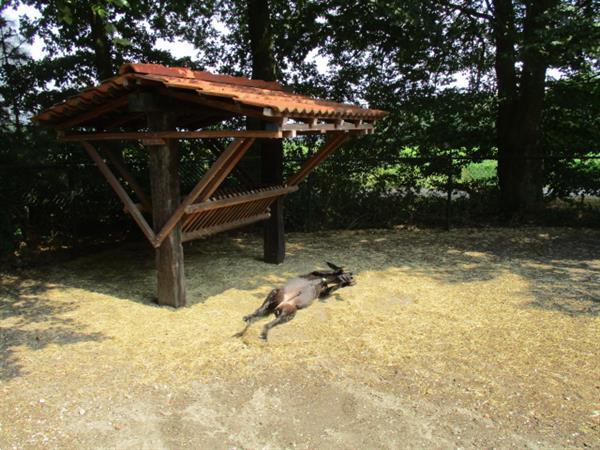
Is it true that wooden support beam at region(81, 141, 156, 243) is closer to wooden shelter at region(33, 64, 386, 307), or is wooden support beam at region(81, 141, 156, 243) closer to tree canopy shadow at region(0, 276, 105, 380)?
wooden shelter at region(33, 64, 386, 307)

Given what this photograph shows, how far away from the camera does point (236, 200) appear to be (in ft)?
18.0

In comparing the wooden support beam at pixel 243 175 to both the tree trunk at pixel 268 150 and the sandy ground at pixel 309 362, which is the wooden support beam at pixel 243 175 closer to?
the tree trunk at pixel 268 150

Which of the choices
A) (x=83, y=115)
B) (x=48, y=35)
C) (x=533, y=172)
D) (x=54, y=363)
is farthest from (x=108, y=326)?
(x=533, y=172)

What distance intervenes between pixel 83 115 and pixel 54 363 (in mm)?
2624

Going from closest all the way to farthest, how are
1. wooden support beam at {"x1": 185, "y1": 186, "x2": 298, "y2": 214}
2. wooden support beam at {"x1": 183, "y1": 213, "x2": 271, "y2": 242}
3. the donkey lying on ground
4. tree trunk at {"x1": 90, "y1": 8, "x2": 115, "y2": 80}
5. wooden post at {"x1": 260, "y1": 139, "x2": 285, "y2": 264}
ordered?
the donkey lying on ground
wooden support beam at {"x1": 185, "y1": 186, "x2": 298, "y2": 214}
wooden support beam at {"x1": 183, "y1": 213, "x2": 271, "y2": 242}
wooden post at {"x1": 260, "y1": 139, "x2": 285, "y2": 264}
tree trunk at {"x1": 90, "y1": 8, "x2": 115, "y2": 80}

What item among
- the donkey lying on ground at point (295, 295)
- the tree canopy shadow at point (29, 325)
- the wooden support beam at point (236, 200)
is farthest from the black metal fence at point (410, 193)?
the donkey lying on ground at point (295, 295)

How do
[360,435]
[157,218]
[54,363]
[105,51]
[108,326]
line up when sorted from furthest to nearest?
1. [105,51]
2. [157,218]
3. [108,326]
4. [54,363]
5. [360,435]

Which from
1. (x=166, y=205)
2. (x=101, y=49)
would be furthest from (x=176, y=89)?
(x=101, y=49)

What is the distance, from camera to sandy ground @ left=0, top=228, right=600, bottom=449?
9.84 ft

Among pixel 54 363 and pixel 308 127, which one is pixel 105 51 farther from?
pixel 54 363

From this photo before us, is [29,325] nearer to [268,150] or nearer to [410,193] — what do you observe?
[268,150]

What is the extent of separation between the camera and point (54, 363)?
12.7 feet

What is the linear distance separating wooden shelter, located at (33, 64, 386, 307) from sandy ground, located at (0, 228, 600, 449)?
81 cm

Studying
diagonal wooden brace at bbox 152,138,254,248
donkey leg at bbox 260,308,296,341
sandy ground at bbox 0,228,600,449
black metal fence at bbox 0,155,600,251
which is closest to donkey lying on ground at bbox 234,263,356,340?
donkey leg at bbox 260,308,296,341
